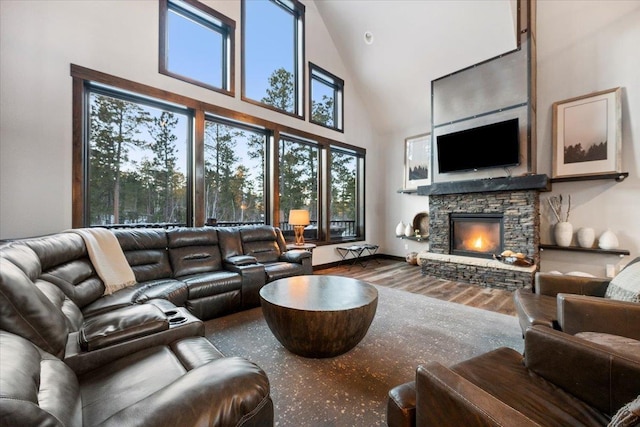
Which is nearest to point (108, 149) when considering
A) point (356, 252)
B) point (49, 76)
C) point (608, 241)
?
point (49, 76)

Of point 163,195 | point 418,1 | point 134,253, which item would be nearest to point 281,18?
point 418,1

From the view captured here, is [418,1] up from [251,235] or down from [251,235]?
up

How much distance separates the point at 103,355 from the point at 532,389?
2.01 m

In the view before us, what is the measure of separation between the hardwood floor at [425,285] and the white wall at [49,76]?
411 cm

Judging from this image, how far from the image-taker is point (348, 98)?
A: 6215mm

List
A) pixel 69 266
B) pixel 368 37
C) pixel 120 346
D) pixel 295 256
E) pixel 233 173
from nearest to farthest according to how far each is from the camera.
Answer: pixel 120 346 → pixel 69 266 → pixel 295 256 → pixel 233 173 → pixel 368 37

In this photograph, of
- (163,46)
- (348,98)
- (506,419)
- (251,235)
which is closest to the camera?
(506,419)

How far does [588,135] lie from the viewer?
12.8 feet

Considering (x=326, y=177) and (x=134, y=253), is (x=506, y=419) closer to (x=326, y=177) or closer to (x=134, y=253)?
(x=134, y=253)

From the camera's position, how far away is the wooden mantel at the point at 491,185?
391 cm

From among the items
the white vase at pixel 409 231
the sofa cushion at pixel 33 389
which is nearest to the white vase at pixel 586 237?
the white vase at pixel 409 231

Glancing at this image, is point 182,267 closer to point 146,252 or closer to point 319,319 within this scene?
point 146,252

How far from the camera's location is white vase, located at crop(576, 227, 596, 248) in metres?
Answer: 3.87

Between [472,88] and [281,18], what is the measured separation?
3810mm
